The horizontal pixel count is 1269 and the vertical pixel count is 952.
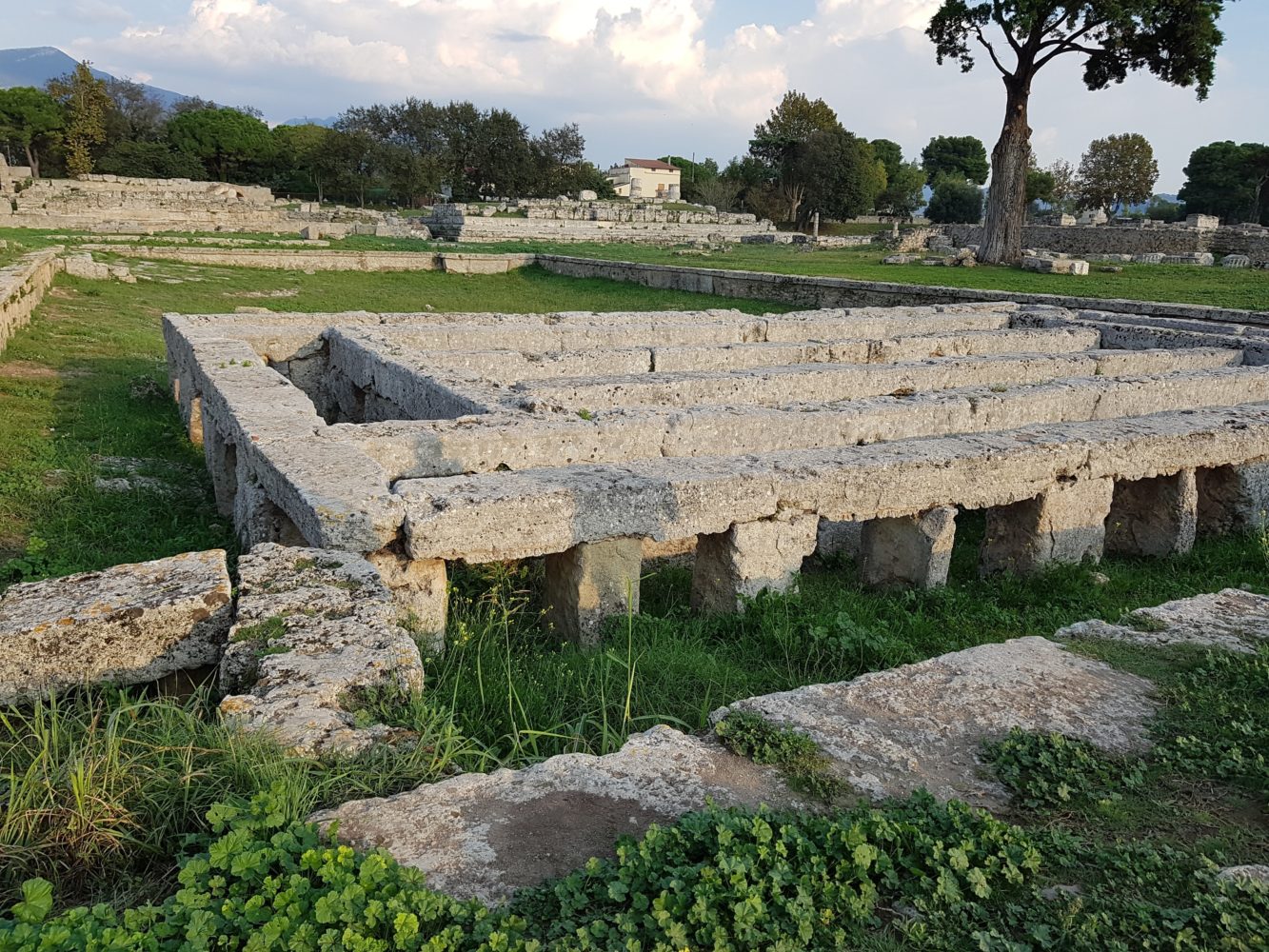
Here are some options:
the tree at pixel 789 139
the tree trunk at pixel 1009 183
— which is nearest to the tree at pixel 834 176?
the tree at pixel 789 139

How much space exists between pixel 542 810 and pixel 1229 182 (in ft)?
223

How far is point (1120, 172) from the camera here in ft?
203

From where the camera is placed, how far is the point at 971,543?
741cm

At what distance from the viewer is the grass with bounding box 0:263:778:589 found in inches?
255

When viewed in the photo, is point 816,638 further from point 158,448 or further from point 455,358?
point 158,448

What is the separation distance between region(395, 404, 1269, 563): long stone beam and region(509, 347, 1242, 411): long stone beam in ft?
5.42

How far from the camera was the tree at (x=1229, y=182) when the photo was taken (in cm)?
5356

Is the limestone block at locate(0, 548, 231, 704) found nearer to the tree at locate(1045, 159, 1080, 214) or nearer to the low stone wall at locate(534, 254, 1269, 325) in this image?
the low stone wall at locate(534, 254, 1269, 325)

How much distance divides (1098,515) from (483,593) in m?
4.39

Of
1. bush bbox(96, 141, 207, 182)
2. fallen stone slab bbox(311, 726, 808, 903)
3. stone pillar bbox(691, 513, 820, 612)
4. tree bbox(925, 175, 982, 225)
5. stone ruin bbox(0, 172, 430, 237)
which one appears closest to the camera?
fallen stone slab bbox(311, 726, 808, 903)

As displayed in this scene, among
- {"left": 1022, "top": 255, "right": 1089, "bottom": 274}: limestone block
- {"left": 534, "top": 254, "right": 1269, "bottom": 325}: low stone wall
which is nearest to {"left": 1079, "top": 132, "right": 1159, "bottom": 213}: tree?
{"left": 1022, "top": 255, "right": 1089, "bottom": 274}: limestone block

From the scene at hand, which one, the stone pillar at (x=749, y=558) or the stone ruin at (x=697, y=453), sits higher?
the stone ruin at (x=697, y=453)

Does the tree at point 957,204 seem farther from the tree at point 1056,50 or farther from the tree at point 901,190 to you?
the tree at point 1056,50

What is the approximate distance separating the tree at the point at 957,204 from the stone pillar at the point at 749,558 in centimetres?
6249
